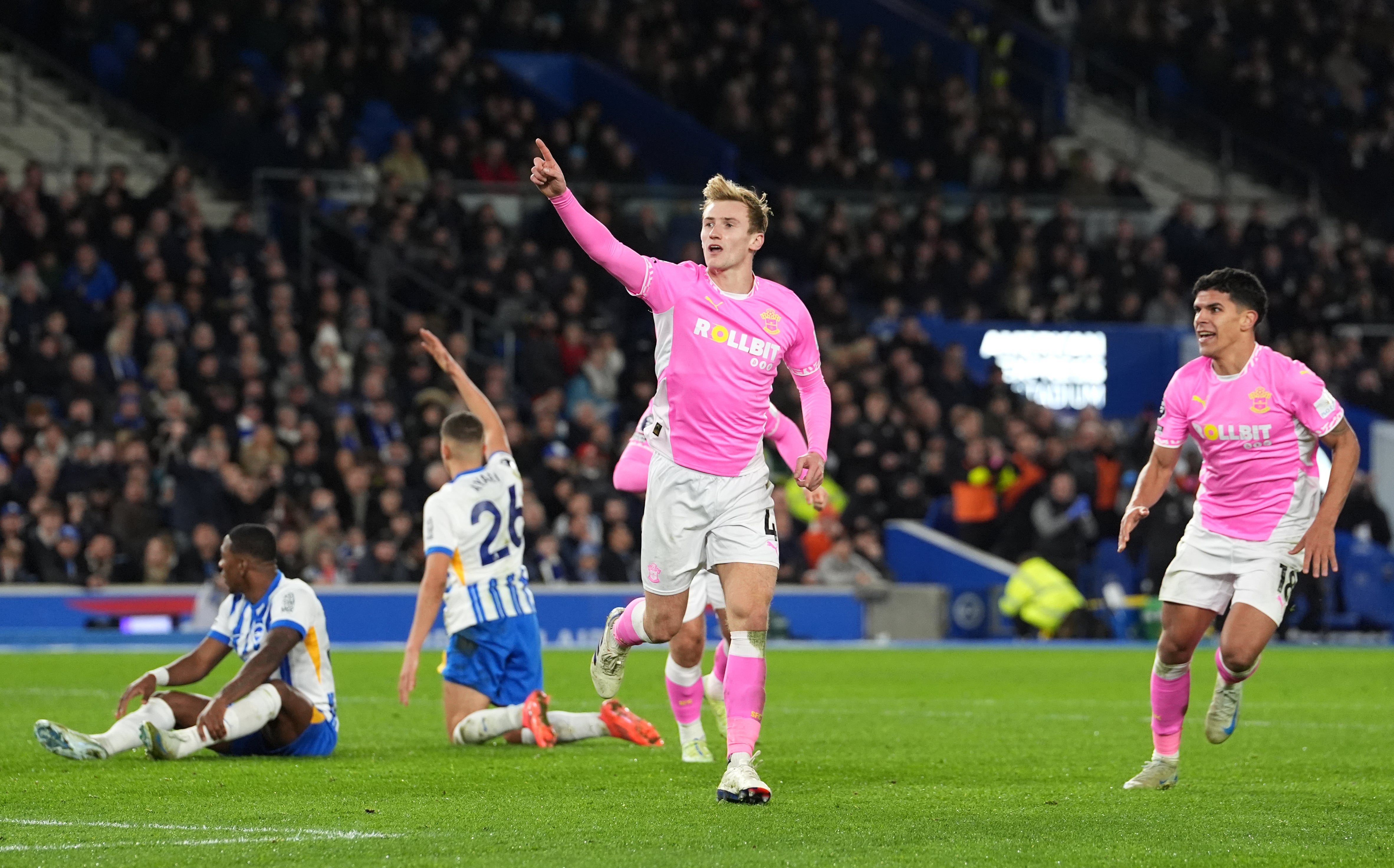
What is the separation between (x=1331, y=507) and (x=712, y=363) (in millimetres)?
2747

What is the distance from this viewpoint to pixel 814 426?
7992 millimetres

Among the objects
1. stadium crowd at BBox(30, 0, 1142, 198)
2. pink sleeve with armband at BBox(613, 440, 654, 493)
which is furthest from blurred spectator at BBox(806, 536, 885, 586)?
pink sleeve with armband at BBox(613, 440, 654, 493)

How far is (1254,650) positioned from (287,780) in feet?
14.0

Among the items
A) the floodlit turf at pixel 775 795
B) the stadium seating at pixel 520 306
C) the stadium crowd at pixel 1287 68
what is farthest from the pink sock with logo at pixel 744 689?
the stadium crowd at pixel 1287 68

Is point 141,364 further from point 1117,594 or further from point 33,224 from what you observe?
point 1117,594

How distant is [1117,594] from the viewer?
22.4 meters

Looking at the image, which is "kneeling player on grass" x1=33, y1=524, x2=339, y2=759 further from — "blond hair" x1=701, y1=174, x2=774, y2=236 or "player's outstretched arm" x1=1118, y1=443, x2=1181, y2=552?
"player's outstretched arm" x1=1118, y1=443, x2=1181, y2=552

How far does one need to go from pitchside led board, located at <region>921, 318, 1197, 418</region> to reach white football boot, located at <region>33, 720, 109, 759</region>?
1960cm

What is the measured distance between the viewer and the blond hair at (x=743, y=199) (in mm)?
7871

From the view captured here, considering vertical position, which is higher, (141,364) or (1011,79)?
(1011,79)

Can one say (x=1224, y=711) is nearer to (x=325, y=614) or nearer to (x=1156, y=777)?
(x=1156, y=777)

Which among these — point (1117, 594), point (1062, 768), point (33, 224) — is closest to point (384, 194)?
point (33, 224)

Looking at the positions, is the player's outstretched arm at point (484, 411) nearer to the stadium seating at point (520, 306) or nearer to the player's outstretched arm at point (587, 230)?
the player's outstretched arm at point (587, 230)

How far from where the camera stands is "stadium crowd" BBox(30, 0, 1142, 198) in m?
25.5
